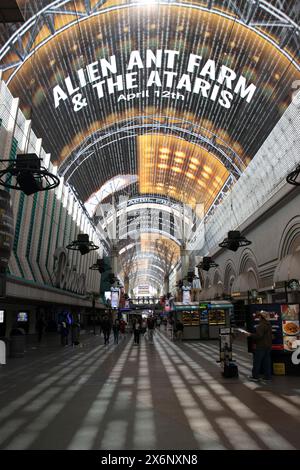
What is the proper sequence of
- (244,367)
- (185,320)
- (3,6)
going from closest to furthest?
(3,6), (244,367), (185,320)

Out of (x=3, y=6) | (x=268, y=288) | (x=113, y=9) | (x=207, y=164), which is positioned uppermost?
(x=113, y=9)

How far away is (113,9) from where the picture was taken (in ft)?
80.8

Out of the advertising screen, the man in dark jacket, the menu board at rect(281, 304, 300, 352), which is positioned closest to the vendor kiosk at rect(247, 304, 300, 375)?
the menu board at rect(281, 304, 300, 352)

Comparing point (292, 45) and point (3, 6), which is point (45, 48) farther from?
point (3, 6)

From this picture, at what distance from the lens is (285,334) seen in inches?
436

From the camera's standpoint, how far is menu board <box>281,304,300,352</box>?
10.9m

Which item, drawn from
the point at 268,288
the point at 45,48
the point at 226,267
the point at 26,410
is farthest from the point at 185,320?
the point at 26,410

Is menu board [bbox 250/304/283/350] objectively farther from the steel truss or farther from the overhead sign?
the steel truss

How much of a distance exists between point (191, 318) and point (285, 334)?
18.1 m

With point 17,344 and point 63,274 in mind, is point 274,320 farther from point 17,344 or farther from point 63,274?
point 63,274

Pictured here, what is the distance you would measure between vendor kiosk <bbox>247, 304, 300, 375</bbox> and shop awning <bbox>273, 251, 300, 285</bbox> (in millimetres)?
7536

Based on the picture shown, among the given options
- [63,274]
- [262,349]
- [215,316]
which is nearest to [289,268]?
[262,349]
